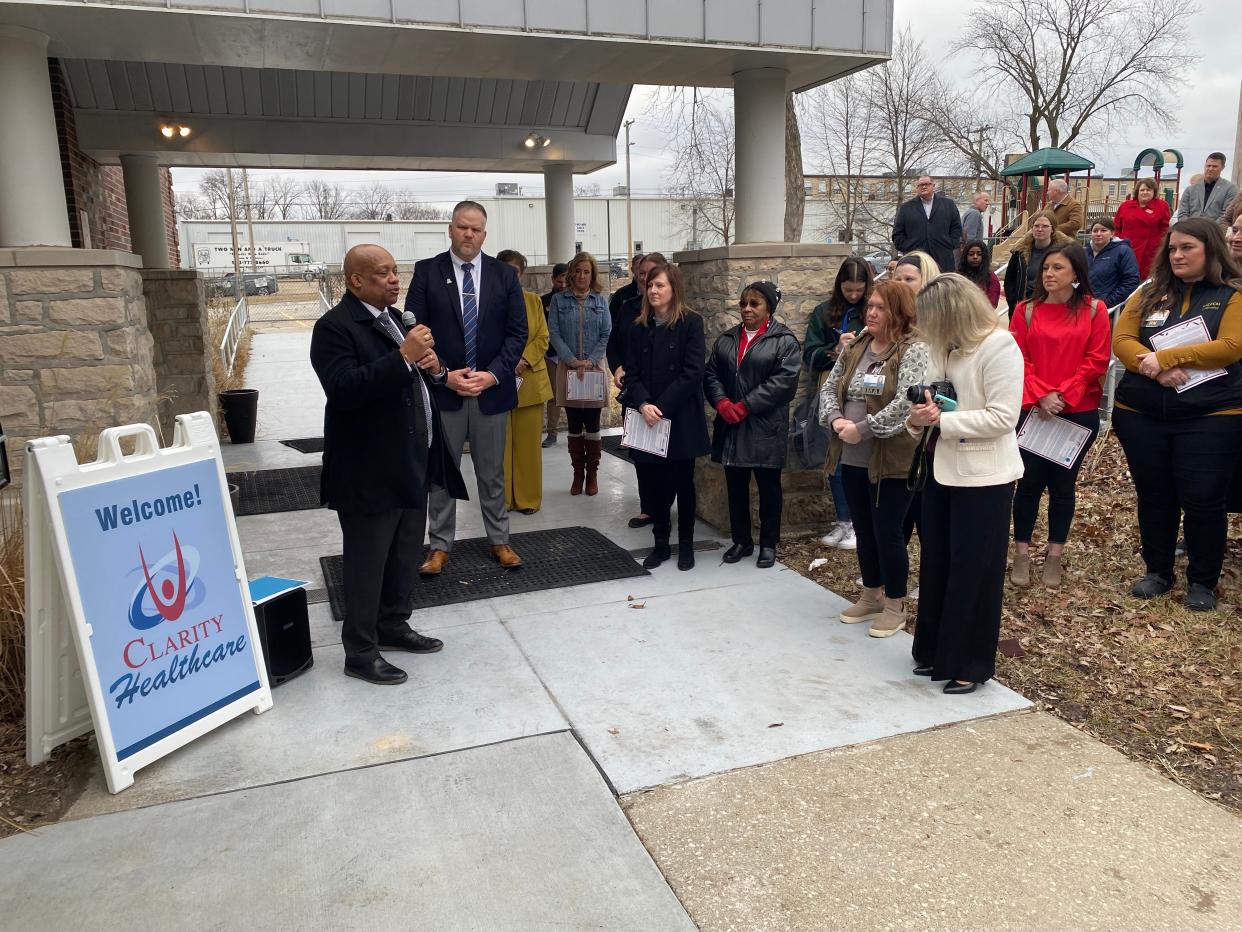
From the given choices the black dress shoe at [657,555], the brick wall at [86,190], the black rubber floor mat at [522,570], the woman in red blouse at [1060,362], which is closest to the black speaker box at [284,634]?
the black rubber floor mat at [522,570]

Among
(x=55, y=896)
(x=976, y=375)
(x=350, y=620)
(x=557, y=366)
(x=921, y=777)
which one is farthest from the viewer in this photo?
(x=557, y=366)

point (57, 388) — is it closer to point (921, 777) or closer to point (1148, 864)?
point (921, 777)

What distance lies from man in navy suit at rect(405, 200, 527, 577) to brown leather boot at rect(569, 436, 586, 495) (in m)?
2.07

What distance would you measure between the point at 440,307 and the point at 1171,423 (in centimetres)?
403

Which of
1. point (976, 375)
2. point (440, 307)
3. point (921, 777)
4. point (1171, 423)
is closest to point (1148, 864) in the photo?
point (921, 777)

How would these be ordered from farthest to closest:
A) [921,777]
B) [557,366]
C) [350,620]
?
[557,366]
[350,620]
[921,777]

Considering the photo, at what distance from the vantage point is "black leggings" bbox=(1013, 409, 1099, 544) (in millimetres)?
5312

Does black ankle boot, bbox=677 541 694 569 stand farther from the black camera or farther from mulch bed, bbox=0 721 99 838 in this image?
mulch bed, bbox=0 721 99 838

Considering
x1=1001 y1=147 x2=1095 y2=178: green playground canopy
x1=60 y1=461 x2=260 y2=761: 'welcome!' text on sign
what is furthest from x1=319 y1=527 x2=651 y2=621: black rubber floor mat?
x1=1001 y1=147 x2=1095 y2=178: green playground canopy

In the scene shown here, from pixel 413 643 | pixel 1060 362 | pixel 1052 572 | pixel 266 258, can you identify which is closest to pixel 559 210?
pixel 1060 362

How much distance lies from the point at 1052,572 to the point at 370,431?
396 cm

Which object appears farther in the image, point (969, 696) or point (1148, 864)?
point (969, 696)

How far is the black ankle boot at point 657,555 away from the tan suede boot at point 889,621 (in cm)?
151

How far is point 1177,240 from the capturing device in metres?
4.81
